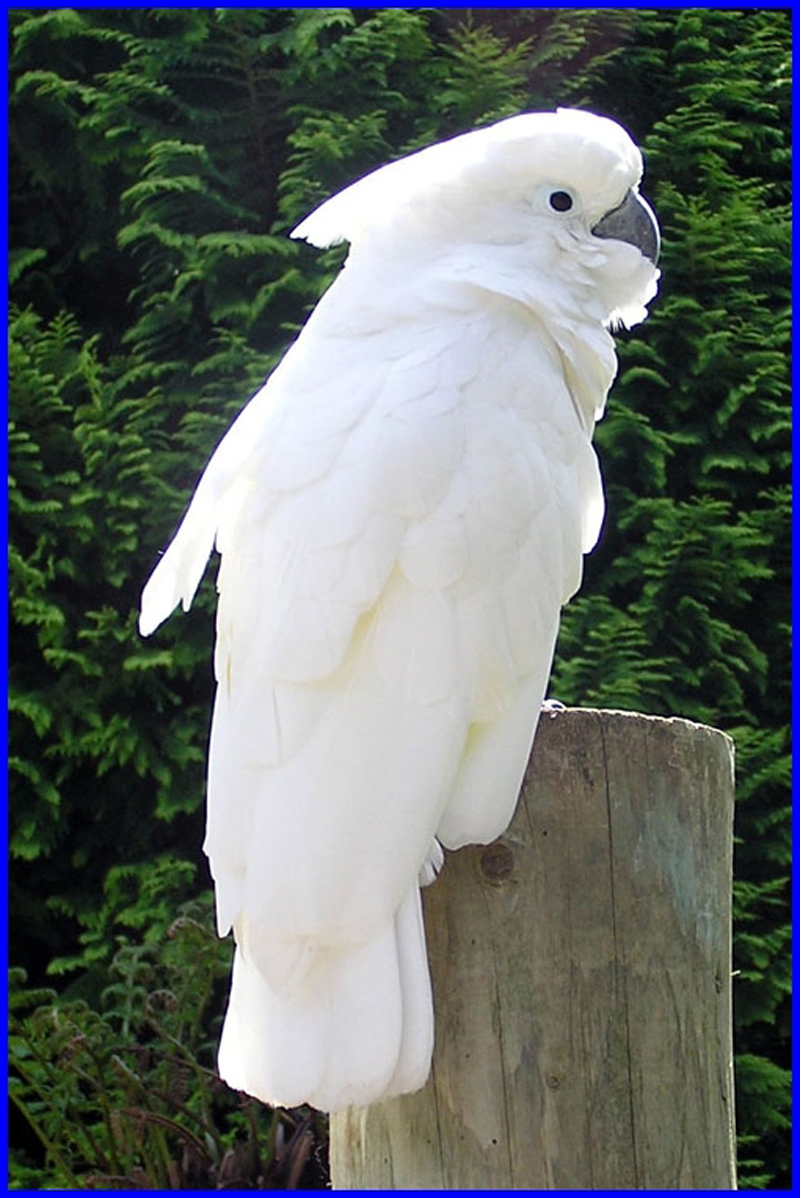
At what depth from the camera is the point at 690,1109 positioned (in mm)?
2041

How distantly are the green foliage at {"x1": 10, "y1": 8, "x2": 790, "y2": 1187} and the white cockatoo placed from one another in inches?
58.5

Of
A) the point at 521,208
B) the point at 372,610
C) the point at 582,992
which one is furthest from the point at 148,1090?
the point at 521,208

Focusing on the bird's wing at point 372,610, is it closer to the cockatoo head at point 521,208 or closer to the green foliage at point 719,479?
the cockatoo head at point 521,208

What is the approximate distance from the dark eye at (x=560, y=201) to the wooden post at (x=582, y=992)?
2.95 feet

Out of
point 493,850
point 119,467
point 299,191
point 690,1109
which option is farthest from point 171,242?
point 690,1109

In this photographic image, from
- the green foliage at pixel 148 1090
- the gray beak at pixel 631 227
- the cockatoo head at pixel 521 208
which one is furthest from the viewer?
the green foliage at pixel 148 1090

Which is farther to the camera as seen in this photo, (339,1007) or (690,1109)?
(690,1109)

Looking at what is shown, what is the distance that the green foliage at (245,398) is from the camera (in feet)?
12.1

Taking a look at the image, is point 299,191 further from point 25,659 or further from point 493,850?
point 493,850

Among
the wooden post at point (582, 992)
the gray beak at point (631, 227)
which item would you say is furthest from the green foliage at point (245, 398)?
the wooden post at point (582, 992)

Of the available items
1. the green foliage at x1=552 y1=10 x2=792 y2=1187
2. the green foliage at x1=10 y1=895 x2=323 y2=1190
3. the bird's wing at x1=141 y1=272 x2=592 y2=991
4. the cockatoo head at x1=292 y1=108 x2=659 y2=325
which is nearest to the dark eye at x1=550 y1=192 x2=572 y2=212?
the cockatoo head at x1=292 y1=108 x2=659 y2=325

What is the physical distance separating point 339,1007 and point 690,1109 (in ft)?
1.88

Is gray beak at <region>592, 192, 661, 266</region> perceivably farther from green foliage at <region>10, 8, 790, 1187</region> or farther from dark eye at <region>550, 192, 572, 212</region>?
green foliage at <region>10, 8, 790, 1187</region>

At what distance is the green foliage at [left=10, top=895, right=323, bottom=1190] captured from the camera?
10.7 ft
